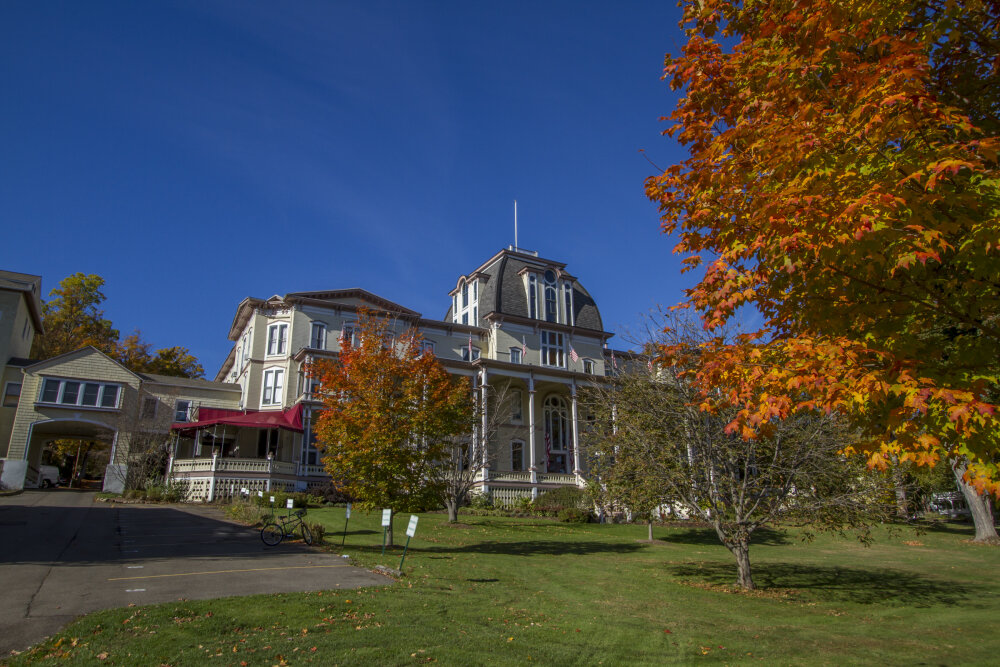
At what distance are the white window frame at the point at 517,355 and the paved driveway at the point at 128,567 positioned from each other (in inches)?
956

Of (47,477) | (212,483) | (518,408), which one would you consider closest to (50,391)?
(47,477)

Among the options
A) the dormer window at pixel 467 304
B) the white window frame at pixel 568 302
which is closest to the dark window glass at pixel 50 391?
the dormer window at pixel 467 304

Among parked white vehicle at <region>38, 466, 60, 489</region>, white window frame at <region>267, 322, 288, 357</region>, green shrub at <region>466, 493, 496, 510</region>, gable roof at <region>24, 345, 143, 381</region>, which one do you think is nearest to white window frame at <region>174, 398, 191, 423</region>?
gable roof at <region>24, 345, 143, 381</region>

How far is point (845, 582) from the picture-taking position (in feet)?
51.3

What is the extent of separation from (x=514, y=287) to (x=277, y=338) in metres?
16.5

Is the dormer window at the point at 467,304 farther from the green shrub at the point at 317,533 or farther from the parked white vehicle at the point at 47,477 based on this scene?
the parked white vehicle at the point at 47,477

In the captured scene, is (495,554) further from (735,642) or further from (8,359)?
(8,359)

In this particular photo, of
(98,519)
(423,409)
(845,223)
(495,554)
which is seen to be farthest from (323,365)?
(845,223)

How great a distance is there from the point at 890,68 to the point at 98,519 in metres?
23.9

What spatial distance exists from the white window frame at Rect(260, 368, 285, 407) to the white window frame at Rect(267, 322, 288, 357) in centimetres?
112

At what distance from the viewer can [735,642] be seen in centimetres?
905

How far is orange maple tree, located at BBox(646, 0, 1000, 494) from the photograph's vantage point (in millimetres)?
4707

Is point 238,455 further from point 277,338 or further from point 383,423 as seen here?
point 383,423

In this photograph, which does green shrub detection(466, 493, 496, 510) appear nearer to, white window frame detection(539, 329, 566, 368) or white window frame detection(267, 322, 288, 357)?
white window frame detection(539, 329, 566, 368)
